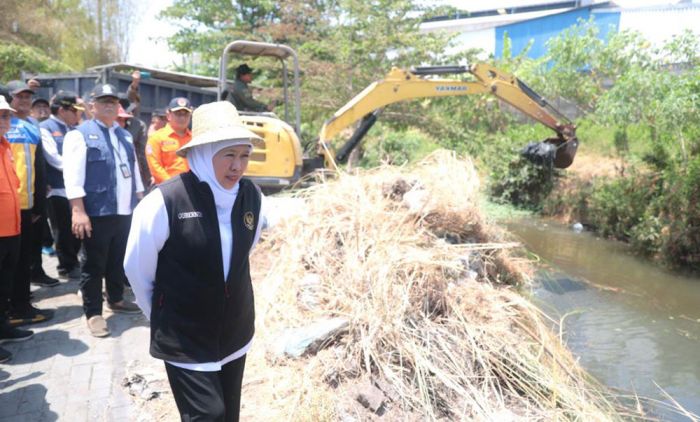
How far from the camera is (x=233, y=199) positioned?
2.03 m

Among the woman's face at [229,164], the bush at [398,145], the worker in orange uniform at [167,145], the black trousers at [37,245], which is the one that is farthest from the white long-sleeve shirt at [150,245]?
the bush at [398,145]

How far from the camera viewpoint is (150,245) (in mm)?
1914

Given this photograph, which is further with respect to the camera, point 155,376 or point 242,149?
point 155,376

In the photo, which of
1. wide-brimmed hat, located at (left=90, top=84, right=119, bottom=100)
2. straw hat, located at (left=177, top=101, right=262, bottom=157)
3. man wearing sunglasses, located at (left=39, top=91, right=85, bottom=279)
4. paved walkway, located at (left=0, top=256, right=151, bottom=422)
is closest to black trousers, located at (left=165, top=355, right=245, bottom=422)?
straw hat, located at (left=177, top=101, right=262, bottom=157)

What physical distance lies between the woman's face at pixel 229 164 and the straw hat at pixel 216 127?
4cm

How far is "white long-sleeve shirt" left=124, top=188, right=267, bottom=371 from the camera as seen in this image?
1882 millimetres

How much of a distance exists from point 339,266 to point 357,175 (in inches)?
55.8

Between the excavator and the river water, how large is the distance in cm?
176

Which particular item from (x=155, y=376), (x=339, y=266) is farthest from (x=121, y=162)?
(x=339, y=266)

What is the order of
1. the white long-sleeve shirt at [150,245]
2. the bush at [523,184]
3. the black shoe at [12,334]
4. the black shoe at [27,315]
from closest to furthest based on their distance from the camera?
the white long-sleeve shirt at [150,245]
the black shoe at [12,334]
the black shoe at [27,315]
the bush at [523,184]

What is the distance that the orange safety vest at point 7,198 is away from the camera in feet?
11.3

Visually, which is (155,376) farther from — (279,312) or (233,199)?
(233,199)

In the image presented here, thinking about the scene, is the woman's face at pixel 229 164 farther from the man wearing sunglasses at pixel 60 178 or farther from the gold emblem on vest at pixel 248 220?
the man wearing sunglasses at pixel 60 178

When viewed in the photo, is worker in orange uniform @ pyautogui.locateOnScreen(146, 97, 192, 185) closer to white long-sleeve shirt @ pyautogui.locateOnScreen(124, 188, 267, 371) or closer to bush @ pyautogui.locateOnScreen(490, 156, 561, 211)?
white long-sleeve shirt @ pyautogui.locateOnScreen(124, 188, 267, 371)
